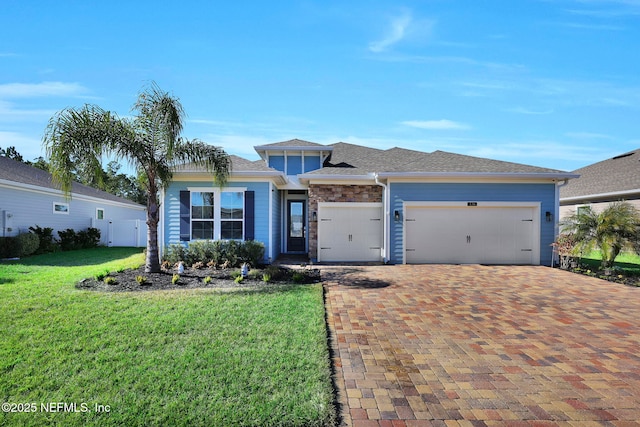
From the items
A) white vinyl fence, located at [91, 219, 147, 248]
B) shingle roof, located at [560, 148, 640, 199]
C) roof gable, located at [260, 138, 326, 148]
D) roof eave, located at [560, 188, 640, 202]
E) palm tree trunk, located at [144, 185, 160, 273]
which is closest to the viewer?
palm tree trunk, located at [144, 185, 160, 273]

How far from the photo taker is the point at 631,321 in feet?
17.0

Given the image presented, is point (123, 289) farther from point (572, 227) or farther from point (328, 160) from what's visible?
point (572, 227)

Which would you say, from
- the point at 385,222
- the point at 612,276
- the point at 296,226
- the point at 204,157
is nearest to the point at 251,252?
the point at 204,157

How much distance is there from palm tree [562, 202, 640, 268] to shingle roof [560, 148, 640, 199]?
19.1 feet

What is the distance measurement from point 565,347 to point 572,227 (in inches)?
290

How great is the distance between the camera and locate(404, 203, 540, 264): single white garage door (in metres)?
11.0

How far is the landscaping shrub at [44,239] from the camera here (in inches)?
540

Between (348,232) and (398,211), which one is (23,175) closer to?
(348,232)

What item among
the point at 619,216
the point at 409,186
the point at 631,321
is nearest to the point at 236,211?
the point at 409,186

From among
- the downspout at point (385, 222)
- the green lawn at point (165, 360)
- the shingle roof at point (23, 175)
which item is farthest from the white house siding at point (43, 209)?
the downspout at point (385, 222)

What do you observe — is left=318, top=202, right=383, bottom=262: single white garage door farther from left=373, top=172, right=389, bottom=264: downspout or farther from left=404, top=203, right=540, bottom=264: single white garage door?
left=404, top=203, right=540, bottom=264: single white garage door

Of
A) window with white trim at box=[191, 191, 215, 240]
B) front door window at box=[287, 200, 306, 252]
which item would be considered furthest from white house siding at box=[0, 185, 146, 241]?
Answer: front door window at box=[287, 200, 306, 252]

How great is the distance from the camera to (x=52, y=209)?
50.2 feet

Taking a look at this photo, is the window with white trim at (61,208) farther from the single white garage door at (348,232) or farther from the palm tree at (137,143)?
the single white garage door at (348,232)
